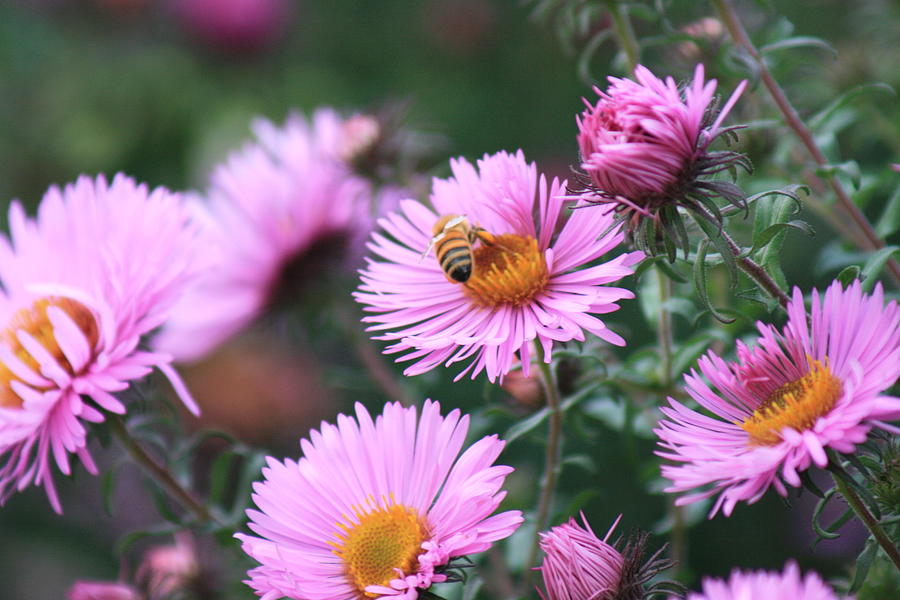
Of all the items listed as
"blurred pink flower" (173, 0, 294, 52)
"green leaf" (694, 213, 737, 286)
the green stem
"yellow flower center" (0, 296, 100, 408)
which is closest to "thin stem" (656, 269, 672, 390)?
the green stem

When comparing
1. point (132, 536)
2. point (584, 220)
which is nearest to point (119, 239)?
point (132, 536)

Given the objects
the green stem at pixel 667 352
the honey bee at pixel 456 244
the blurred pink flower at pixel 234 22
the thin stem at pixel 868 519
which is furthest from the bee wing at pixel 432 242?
the blurred pink flower at pixel 234 22

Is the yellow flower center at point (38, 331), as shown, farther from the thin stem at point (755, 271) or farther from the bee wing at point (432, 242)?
the thin stem at point (755, 271)

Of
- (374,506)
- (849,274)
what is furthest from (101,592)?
(849,274)

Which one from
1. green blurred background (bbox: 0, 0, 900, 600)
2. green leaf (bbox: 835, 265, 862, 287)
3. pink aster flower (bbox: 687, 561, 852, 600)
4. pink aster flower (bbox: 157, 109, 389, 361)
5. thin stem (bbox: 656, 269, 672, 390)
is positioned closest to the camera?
pink aster flower (bbox: 687, 561, 852, 600)

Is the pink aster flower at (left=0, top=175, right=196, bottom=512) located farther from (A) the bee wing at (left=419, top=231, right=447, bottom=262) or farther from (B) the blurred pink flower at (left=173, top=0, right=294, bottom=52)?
(B) the blurred pink flower at (left=173, top=0, right=294, bottom=52)

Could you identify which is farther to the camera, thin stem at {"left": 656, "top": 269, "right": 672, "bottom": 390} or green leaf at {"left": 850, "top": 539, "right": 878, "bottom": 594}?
thin stem at {"left": 656, "top": 269, "right": 672, "bottom": 390}

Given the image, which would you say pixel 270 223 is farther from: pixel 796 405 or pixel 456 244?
pixel 796 405

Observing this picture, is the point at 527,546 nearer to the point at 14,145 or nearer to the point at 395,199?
the point at 395,199
